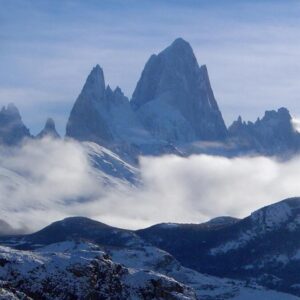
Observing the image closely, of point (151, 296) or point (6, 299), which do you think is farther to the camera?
point (151, 296)

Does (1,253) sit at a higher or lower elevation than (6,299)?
higher

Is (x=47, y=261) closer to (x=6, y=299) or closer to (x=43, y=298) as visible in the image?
(x=43, y=298)

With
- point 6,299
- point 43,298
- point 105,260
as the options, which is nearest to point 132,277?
point 105,260

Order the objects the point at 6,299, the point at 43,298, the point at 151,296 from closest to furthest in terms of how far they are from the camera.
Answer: the point at 6,299, the point at 43,298, the point at 151,296

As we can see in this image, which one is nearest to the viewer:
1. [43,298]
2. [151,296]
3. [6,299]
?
[6,299]

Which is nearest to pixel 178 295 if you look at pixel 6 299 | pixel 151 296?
pixel 151 296

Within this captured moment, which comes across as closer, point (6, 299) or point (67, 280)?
point (6, 299)

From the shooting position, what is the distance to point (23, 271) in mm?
68625

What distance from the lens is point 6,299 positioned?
58.5m

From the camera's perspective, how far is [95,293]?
6962cm

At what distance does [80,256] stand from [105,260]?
8.41 feet

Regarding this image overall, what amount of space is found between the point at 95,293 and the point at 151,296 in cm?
445

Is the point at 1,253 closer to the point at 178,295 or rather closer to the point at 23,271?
the point at 23,271

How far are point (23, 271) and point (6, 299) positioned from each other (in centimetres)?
1014
